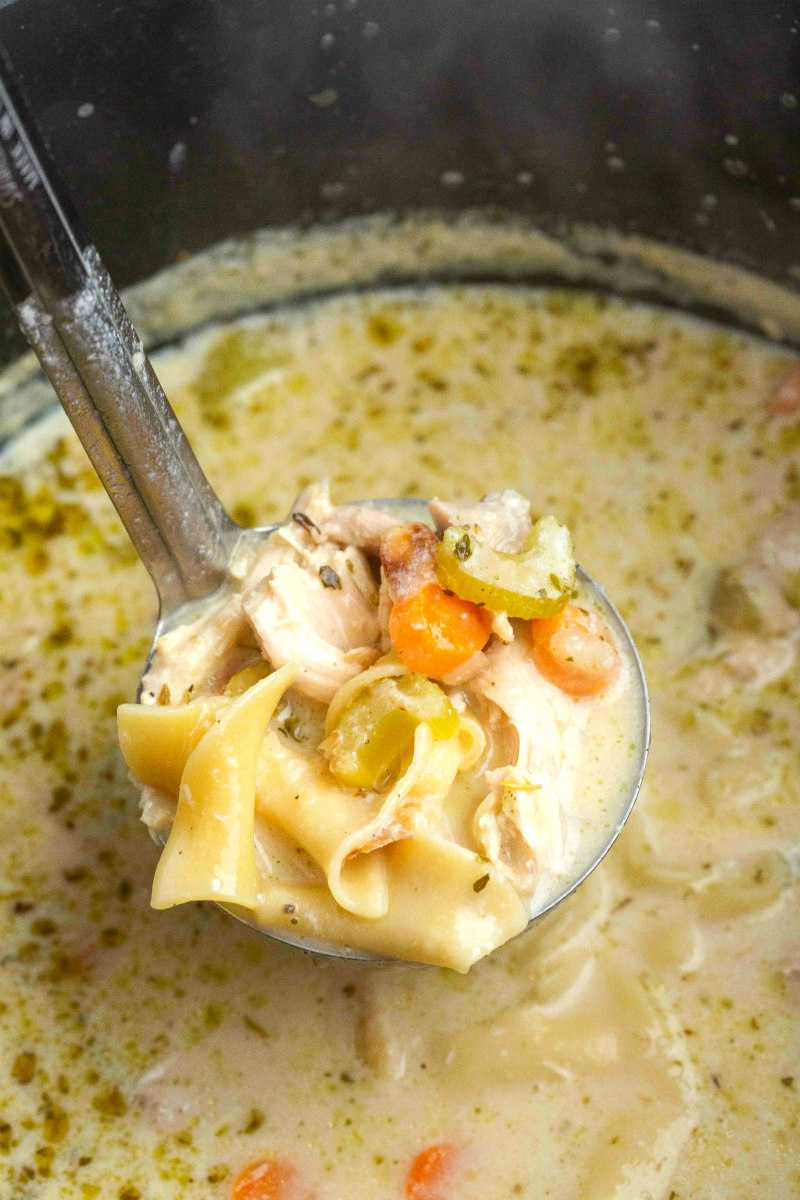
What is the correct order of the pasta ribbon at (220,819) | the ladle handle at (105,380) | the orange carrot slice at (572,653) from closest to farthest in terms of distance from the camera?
the ladle handle at (105,380) < the pasta ribbon at (220,819) < the orange carrot slice at (572,653)

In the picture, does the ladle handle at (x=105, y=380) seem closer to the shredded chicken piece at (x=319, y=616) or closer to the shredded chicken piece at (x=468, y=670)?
the shredded chicken piece at (x=319, y=616)

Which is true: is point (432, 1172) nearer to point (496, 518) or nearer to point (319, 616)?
point (319, 616)

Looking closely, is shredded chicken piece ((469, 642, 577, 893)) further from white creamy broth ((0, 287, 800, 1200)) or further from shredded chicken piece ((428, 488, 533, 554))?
white creamy broth ((0, 287, 800, 1200))

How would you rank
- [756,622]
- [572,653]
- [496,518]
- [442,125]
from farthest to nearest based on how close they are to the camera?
[442,125] < [756,622] < [496,518] < [572,653]

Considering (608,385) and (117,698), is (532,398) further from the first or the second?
(117,698)

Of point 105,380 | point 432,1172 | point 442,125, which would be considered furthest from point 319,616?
point 442,125

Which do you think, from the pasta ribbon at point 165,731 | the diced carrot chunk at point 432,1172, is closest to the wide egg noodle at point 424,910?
the pasta ribbon at point 165,731

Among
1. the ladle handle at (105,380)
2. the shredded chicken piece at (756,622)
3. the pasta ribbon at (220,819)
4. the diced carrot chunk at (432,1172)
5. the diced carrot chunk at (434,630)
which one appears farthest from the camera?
the shredded chicken piece at (756,622)
